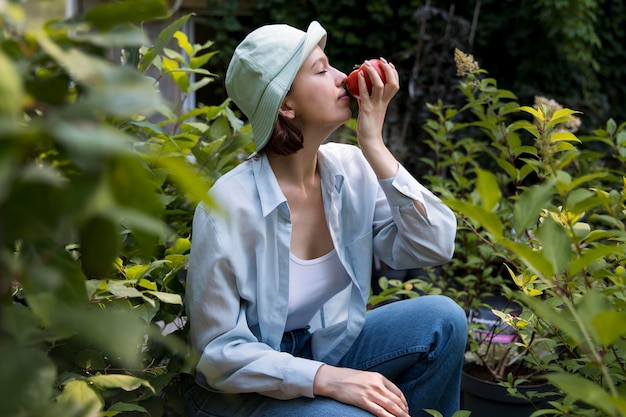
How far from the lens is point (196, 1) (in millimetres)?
6059

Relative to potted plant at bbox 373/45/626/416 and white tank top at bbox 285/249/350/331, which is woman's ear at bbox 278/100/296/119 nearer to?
white tank top at bbox 285/249/350/331

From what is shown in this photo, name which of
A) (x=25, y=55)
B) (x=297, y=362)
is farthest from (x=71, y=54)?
(x=297, y=362)

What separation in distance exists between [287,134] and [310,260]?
1.07ft

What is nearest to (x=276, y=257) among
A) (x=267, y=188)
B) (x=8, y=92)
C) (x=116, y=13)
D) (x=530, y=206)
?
(x=267, y=188)

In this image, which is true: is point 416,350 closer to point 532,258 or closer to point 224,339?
point 224,339

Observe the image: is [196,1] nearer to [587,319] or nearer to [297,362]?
[297,362]

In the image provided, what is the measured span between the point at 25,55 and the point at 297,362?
1.05m

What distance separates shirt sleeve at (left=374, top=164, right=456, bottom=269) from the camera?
1690 mm

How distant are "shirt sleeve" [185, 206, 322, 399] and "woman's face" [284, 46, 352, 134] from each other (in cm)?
38

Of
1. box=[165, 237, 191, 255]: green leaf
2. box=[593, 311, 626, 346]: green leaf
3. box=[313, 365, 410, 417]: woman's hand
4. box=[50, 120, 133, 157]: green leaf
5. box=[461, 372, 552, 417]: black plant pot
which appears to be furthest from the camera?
box=[461, 372, 552, 417]: black plant pot

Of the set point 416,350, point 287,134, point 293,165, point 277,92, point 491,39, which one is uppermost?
point 277,92

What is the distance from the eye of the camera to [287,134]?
1.73 metres

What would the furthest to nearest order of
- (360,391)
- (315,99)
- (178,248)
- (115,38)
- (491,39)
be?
1. (491,39)
2. (315,99)
3. (178,248)
4. (360,391)
5. (115,38)

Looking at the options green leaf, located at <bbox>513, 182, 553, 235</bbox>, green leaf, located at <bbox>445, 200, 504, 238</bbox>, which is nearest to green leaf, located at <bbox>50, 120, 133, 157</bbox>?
green leaf, located at <bbox>445, 200, 504, 238</bbox>
